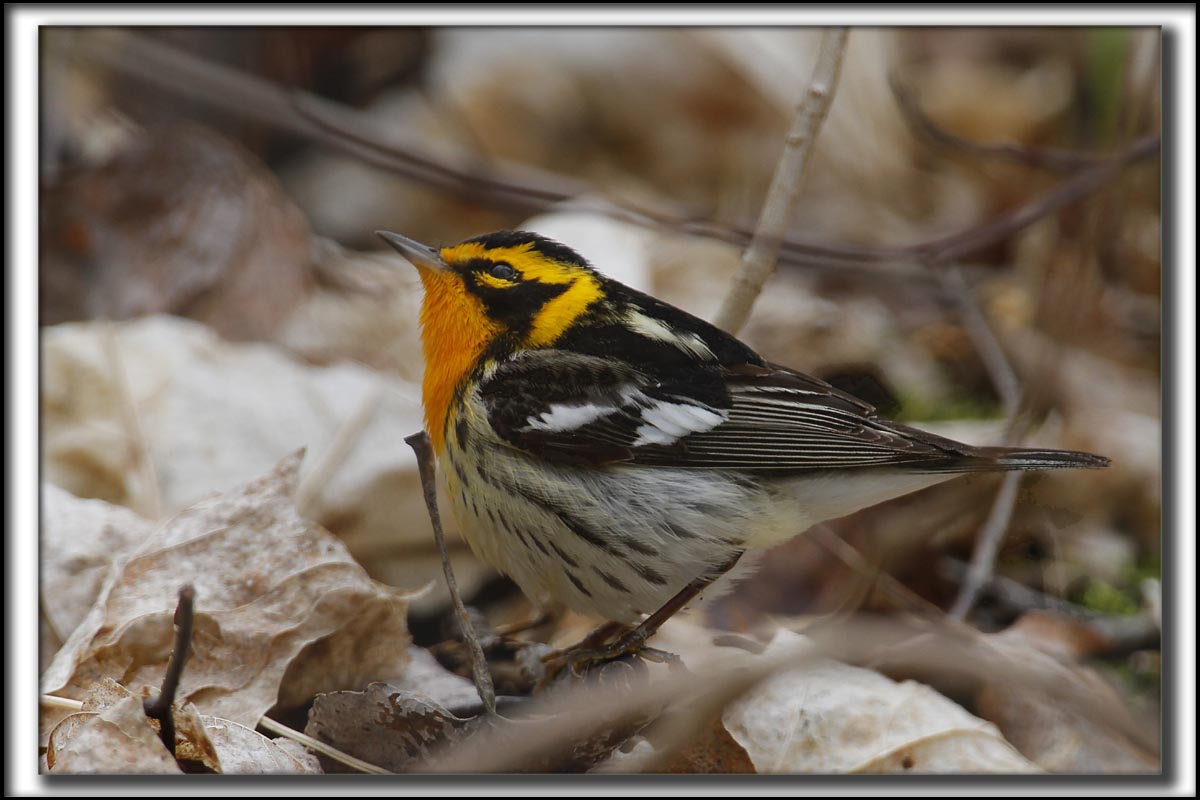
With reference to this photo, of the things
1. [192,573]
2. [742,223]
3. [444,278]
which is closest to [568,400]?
[444,278]

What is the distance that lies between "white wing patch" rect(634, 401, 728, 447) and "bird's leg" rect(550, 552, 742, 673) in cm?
24

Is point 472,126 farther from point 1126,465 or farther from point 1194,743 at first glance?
point 1194,743

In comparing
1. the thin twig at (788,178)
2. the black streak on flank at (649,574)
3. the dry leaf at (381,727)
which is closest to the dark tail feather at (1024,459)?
the black streak on flank at (649,574)

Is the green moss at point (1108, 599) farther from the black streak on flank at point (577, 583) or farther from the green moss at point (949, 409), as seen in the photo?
the black streak on flank at point (577, 583)

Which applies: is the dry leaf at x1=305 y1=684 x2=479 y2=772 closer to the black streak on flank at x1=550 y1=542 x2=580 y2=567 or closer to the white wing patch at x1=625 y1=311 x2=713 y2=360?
the black streak on flank at x1=550 y1=542 x2=580 y2=567

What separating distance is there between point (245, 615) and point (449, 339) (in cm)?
65

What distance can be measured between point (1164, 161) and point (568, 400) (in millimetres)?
1310

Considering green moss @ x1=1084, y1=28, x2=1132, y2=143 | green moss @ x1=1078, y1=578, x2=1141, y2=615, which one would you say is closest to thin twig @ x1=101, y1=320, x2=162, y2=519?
green moss @ x1=1078, y1=578, x2=1141, y2=615

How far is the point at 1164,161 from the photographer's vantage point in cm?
234

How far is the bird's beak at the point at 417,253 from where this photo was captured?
7.50 ft

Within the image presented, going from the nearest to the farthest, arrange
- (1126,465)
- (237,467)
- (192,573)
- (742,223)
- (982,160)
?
(192,573) < (237,467) < (1126,465) < (742,223) < (982,160)

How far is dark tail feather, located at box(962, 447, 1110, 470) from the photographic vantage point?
200 centimetres

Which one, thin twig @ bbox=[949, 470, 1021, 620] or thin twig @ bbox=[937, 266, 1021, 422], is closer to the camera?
thin twig @ bbox=[949, 470, 1021, 620]

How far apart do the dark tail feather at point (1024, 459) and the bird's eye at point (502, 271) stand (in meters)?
0.94
